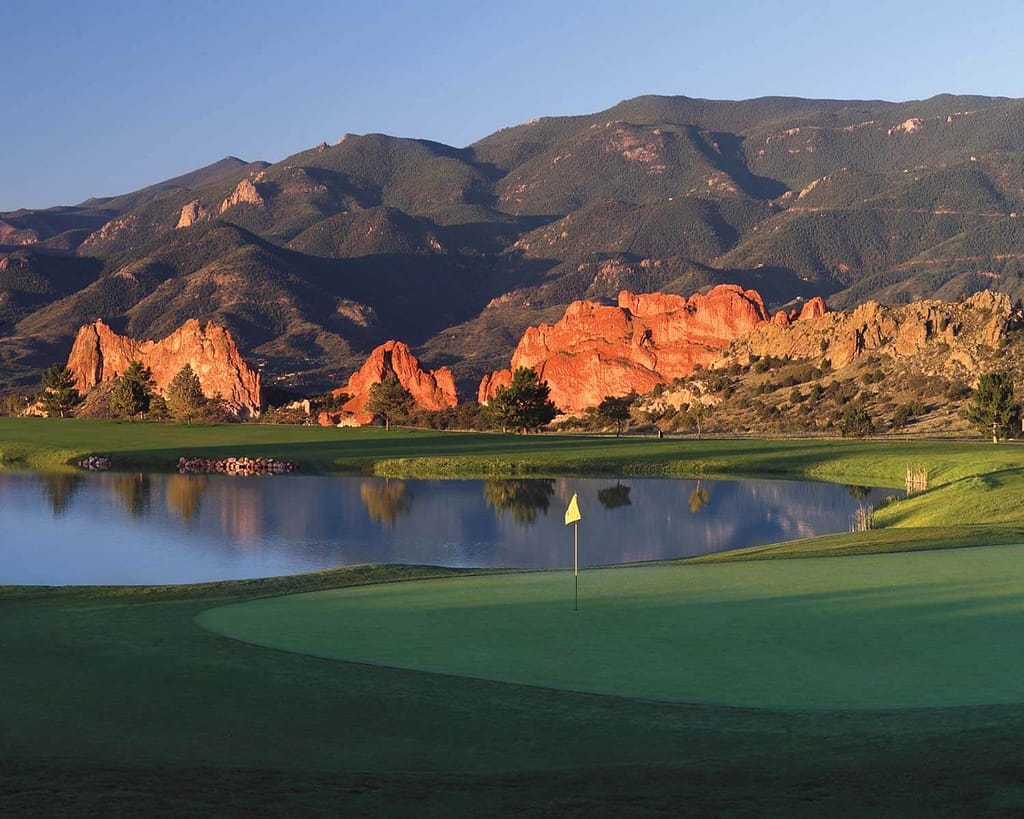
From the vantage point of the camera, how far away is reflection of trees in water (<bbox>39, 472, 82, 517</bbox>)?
46000mm

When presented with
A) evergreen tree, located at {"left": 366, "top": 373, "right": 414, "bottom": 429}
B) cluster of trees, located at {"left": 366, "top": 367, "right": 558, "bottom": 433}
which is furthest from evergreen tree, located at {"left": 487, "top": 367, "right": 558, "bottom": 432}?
evergreen tree, located at {"left": 366, "top": 373, "right": 414, "bottom": 429}

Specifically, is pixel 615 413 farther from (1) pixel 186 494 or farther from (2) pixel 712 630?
(2) pixel 712 630

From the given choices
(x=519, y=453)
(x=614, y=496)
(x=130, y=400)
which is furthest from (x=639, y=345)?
(x=614, y=496)

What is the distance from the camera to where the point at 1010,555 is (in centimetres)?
2050

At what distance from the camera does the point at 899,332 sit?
103000 mm

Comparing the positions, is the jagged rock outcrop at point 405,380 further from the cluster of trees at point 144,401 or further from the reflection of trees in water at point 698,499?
the reflection of trees in water at point 698,499

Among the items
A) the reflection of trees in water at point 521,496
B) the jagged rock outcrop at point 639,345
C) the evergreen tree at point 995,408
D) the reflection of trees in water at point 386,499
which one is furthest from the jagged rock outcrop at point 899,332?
the reflection of trees in water at point 386,499

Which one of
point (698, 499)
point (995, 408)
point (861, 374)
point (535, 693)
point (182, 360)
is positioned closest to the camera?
point (535, 693)

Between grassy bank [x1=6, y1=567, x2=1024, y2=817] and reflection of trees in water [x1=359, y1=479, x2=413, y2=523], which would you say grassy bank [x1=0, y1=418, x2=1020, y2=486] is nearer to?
reflection of trees in water [x1=359, y1=479, x2=413, y2=523]

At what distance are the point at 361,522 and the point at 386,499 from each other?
26.3 feet

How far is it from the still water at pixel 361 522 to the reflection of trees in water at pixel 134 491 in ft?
0.27

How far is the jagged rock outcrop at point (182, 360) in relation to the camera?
489 feet

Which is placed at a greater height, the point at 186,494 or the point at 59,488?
the point at 59,488

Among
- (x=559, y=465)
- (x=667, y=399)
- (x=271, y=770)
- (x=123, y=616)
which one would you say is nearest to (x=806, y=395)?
(x=667, y=399)
